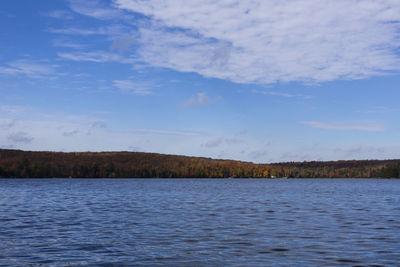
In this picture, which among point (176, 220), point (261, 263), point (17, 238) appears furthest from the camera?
point (176, 220)

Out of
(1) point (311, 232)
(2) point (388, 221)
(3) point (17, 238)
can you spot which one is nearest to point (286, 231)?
(1) point (311, 232)

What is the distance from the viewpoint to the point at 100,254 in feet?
69.9

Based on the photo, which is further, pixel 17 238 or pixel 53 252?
pixel 17 238

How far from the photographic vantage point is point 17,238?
85.6ft

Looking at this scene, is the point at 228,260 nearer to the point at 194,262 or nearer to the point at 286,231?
the point at 194,262

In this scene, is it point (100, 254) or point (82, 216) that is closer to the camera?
point (100, 254)

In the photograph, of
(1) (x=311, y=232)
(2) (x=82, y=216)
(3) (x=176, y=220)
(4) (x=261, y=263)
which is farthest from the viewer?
(2) (x=82, y=216)

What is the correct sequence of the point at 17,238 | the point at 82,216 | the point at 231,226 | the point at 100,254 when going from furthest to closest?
the point at 82,216, the point at 231,226, the point at 17,238, the point at 100,254

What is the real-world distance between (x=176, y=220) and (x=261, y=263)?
17.9 m

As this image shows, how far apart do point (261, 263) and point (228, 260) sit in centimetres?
165

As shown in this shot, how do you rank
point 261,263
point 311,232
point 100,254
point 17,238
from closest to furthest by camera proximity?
point 261,263
point 100,254
point 17,238
point 311,232

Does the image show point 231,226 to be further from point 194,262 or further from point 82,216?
point 82,216

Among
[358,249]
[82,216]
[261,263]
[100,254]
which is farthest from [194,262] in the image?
[82,216]

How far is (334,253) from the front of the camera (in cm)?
2150
